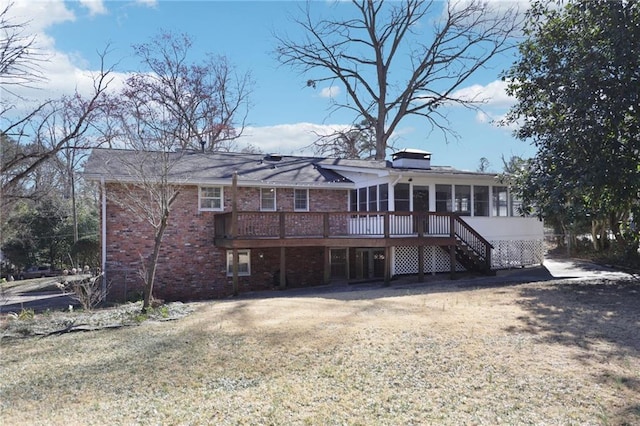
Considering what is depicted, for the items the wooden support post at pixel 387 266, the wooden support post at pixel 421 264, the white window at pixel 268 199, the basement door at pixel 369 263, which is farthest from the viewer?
the basement door at pixel 369 263

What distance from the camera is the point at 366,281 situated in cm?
1722

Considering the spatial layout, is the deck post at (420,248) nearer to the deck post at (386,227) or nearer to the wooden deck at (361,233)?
the wooden deck at (361,233)

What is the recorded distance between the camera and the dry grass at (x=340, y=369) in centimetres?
532

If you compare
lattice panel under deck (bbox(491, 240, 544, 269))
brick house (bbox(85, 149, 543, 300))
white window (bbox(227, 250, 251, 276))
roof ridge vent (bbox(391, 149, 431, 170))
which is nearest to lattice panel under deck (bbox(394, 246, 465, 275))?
brick house (bbox(85, 149, 543, 300))

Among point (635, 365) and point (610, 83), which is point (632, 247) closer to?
point (610, 83)

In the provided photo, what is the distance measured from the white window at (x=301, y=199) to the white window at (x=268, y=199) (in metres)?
0.87

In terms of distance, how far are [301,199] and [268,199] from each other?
1.37 meters

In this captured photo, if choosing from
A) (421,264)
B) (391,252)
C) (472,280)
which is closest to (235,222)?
(391,252)

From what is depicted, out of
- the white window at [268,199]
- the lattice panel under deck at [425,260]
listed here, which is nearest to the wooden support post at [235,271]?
the white window at [268,199]

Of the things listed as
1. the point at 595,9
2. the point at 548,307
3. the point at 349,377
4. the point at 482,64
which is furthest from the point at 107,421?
the point at 482,64

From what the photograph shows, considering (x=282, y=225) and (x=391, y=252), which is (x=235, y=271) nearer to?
(x=282, y=225)

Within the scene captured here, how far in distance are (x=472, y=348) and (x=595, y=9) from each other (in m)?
10.8

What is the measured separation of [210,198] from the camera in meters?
17.4

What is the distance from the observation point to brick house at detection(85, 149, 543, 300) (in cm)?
1586
